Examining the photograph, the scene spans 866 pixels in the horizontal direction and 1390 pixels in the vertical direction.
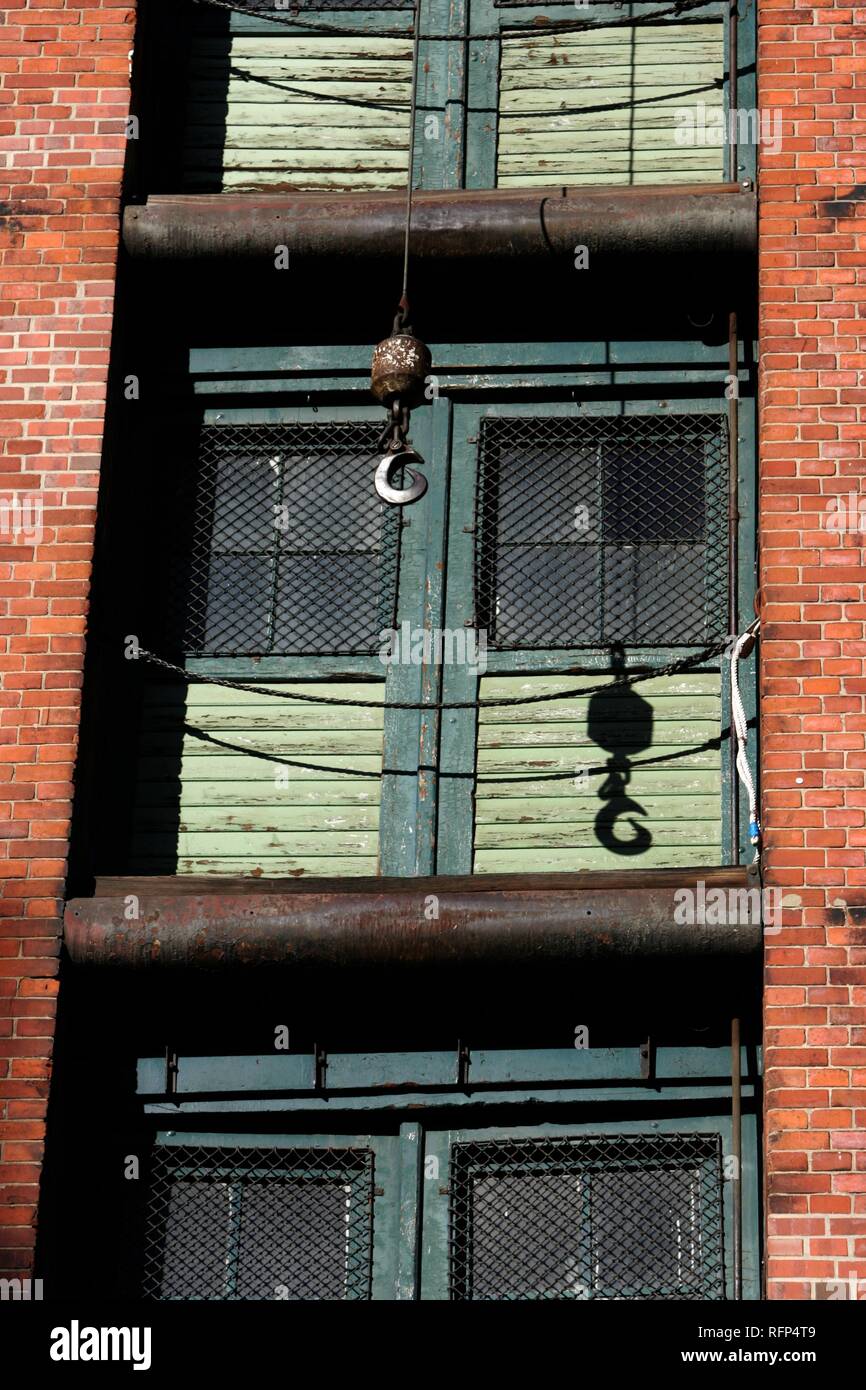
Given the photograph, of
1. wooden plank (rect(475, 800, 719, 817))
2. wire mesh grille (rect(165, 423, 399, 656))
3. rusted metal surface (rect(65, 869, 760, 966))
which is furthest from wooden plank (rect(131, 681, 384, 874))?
rusted metal surface (rect(65, 869, 760, 966))

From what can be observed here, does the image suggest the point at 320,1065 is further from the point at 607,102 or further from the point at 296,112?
the point at 607,102

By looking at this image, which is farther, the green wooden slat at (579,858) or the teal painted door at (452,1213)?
the green wooden slat at (579,858)

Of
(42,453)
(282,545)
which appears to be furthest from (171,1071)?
(42,453)

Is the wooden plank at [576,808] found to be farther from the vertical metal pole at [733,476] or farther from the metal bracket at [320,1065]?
the metal bracket at [320,1065]

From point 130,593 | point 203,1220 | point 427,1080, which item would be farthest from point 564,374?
point 203,1220

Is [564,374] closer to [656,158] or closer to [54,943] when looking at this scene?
[656,158]

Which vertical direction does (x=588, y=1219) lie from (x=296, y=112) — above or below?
below

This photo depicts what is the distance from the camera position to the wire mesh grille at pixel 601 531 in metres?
9.04

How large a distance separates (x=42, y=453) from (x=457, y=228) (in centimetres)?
208

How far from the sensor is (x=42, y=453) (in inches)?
341

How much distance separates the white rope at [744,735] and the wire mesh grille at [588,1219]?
1240 mm

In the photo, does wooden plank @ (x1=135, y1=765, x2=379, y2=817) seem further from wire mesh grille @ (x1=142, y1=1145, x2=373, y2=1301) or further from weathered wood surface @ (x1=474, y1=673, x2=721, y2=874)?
wire mesh grille @ (x1=142, y1=1145, x2=373, y2=1301)

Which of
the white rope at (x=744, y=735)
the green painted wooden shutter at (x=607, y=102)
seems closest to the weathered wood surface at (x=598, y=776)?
the white rope at (x=744, y=735)

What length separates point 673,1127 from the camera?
813 cm
